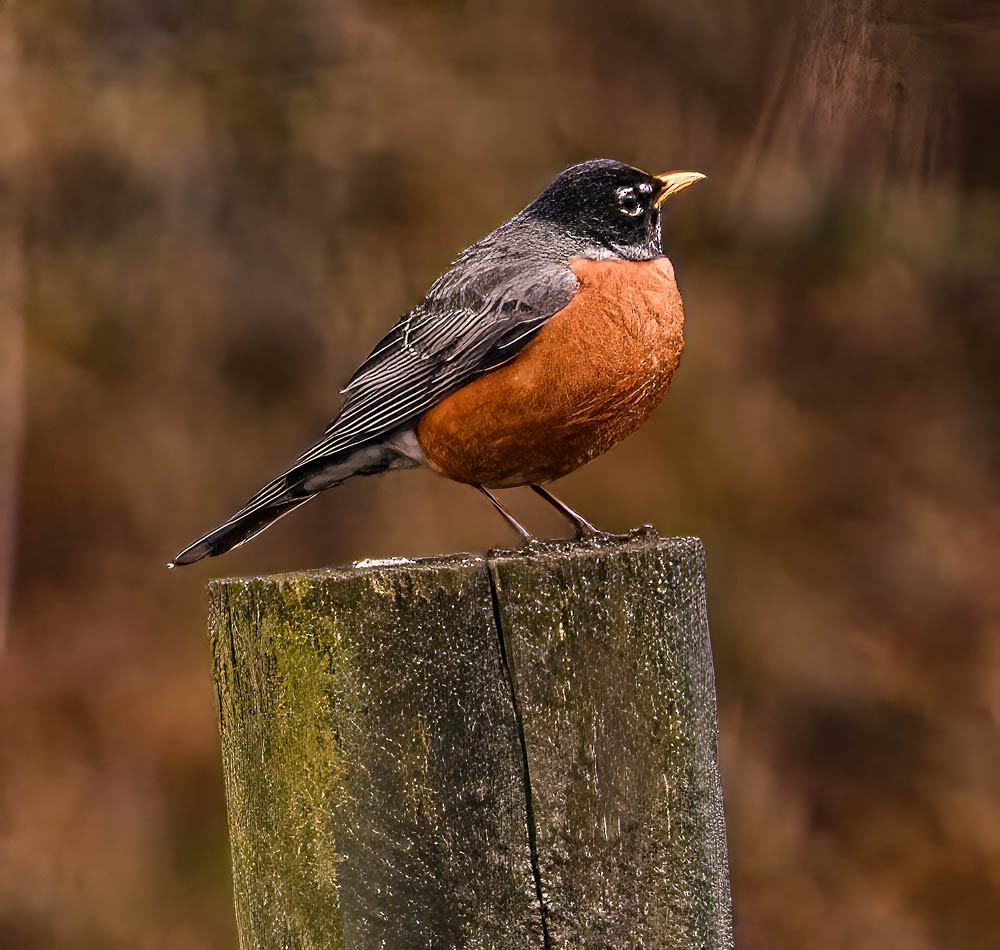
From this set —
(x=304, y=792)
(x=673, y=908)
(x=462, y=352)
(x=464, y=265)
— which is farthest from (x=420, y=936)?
(x=464, y=265)

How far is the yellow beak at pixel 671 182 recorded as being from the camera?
2627mm

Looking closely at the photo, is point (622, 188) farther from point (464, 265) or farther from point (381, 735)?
point (381, 735)

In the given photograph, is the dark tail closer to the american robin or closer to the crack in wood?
the american robin

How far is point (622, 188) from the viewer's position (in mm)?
2625

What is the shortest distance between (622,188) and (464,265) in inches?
16.4

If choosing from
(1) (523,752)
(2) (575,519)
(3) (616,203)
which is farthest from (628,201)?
(1) (523,752)

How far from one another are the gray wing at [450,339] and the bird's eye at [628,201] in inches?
8.7

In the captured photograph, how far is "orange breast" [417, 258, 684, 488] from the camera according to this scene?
2.38 metres

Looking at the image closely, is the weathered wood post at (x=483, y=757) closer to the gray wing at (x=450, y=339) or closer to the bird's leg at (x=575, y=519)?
the gray wing at (x=450, y=339)

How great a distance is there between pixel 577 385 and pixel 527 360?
130 millimetres

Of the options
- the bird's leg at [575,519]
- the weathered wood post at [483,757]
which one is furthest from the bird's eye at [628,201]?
the weathered wood post at [483,757]

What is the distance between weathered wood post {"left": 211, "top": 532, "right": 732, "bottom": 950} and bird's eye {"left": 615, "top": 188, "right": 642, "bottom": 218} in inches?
45.8

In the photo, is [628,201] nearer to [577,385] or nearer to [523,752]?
[577,385]

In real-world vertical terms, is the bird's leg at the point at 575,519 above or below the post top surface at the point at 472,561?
above
